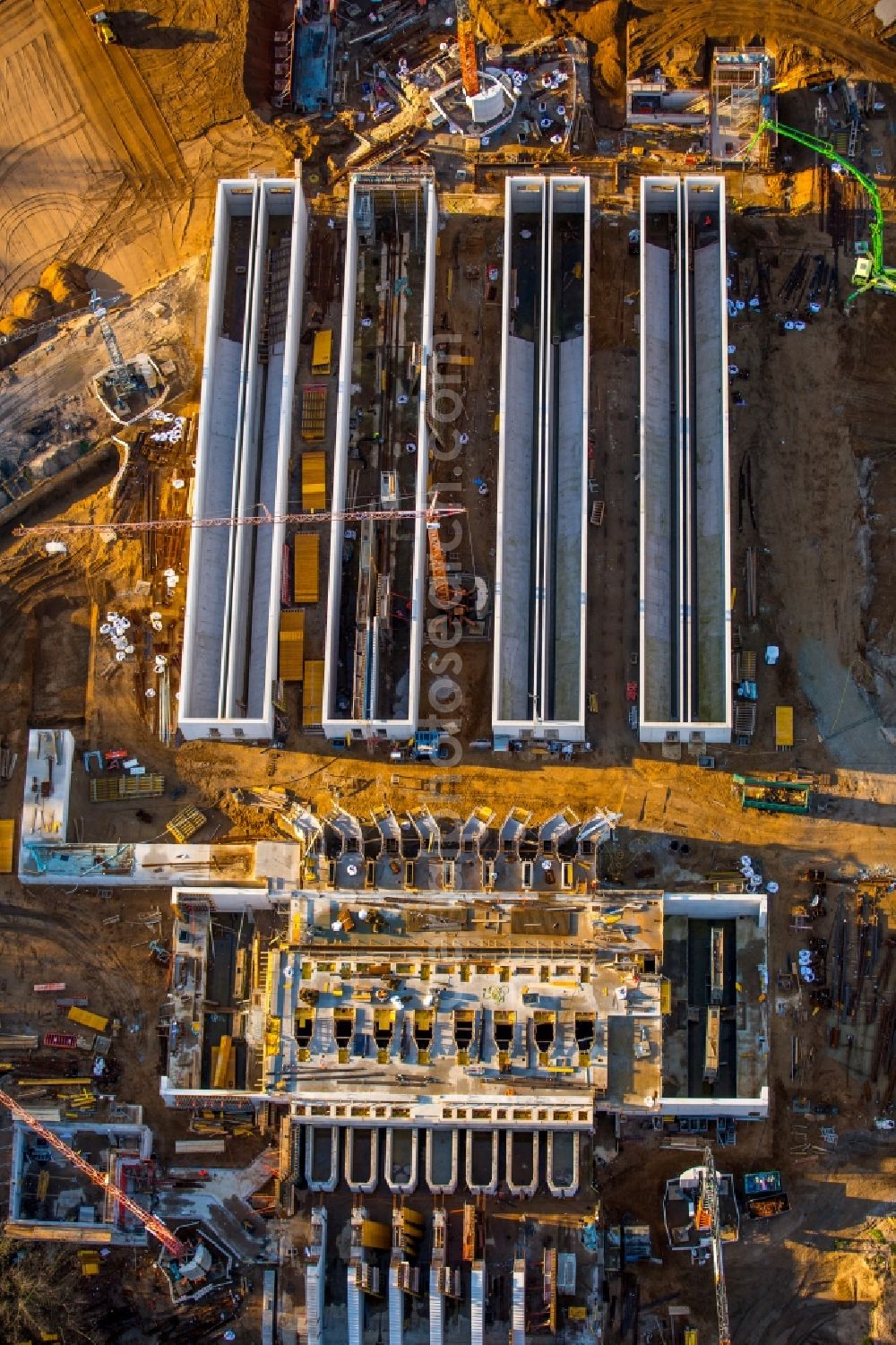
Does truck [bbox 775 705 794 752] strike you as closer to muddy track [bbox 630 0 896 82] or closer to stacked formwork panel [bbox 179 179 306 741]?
stacked formwork panel [bbox 179 179 306 741]

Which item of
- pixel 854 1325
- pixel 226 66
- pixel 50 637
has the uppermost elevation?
pixel 226 66

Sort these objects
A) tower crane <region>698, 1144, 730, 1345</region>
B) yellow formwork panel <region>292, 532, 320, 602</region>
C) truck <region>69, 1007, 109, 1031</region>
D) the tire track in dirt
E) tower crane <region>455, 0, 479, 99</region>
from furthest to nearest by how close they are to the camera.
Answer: the tire track in dirt → tower crane <region>455, 0, 479, 99</region> → yellow formwork panel <region>292, 532, 320, 602</region> → truck <region>69, 1007, 109, 1031</region> → tower crane <region>698, 1144, 730, 1345</region>

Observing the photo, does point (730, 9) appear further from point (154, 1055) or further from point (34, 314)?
point (154, 1055)

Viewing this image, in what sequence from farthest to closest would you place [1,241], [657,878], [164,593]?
[1,241], [164,593], [657,878]

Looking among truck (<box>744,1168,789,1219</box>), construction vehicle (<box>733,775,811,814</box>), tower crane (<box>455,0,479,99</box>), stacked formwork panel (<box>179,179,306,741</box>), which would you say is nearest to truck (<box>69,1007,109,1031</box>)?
stacked formwork panel (<box>179,179,306,741</box>)

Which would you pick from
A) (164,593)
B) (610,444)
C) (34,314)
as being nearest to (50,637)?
(164,593)

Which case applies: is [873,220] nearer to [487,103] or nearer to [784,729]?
[487,103]
